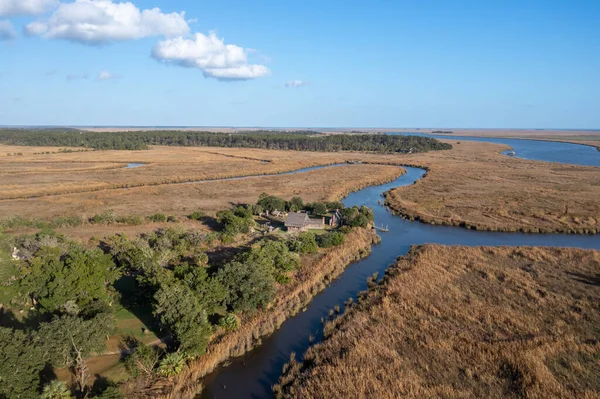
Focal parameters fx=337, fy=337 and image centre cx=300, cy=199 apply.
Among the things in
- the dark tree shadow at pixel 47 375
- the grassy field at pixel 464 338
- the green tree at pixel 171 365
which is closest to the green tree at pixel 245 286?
the grassy field at pixel 464 338

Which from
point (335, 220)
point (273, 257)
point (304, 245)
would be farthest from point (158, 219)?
point (335, 220)

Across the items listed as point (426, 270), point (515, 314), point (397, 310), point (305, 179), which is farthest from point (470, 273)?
point (305, 179)

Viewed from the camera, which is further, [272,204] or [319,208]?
[272,204]

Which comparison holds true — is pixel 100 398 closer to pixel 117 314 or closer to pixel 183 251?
pixel 117 314

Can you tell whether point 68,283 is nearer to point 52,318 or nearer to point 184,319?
point 52,318

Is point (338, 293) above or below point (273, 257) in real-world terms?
below

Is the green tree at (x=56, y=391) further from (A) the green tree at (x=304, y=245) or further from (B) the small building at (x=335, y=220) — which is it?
(B) the small building at (x=335, y=220)
